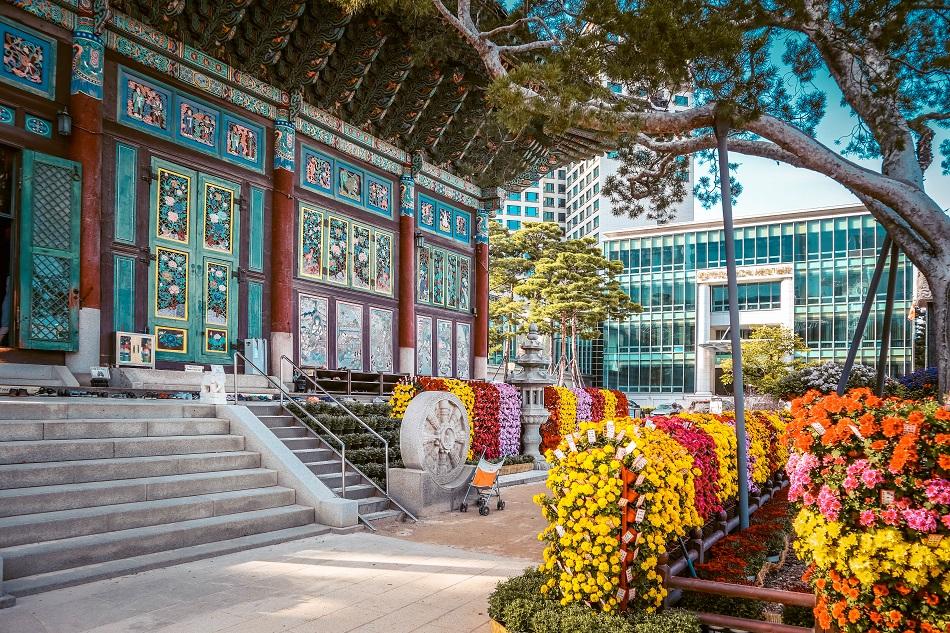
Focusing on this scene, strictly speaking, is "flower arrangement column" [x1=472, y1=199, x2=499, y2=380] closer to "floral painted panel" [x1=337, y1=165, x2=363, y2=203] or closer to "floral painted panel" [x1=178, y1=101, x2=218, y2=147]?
"floral painted panel" [x1=337, y1=165, x2=363, y2=203]

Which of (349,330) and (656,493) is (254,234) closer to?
(349,330)

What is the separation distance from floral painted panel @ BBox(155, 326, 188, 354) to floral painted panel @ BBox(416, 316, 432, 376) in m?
7.56

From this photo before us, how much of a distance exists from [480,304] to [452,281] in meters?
1.61

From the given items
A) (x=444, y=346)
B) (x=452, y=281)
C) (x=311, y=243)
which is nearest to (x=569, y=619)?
(x=311, y=243)

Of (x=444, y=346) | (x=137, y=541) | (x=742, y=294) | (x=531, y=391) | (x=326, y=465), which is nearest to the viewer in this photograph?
(x=137, y=541)

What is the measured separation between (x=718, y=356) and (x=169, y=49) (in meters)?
52.4

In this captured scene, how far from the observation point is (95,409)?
888cm

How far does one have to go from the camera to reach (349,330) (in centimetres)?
1766

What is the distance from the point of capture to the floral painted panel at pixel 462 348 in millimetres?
21859

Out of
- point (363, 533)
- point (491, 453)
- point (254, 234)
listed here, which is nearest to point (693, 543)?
point (363, 533)

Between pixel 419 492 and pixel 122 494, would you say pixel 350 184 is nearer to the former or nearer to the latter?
pixel 419 492

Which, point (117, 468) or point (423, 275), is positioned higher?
point (423, 275)

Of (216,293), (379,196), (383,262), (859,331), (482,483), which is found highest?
(379,196)

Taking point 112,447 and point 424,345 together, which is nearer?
point 112,447
